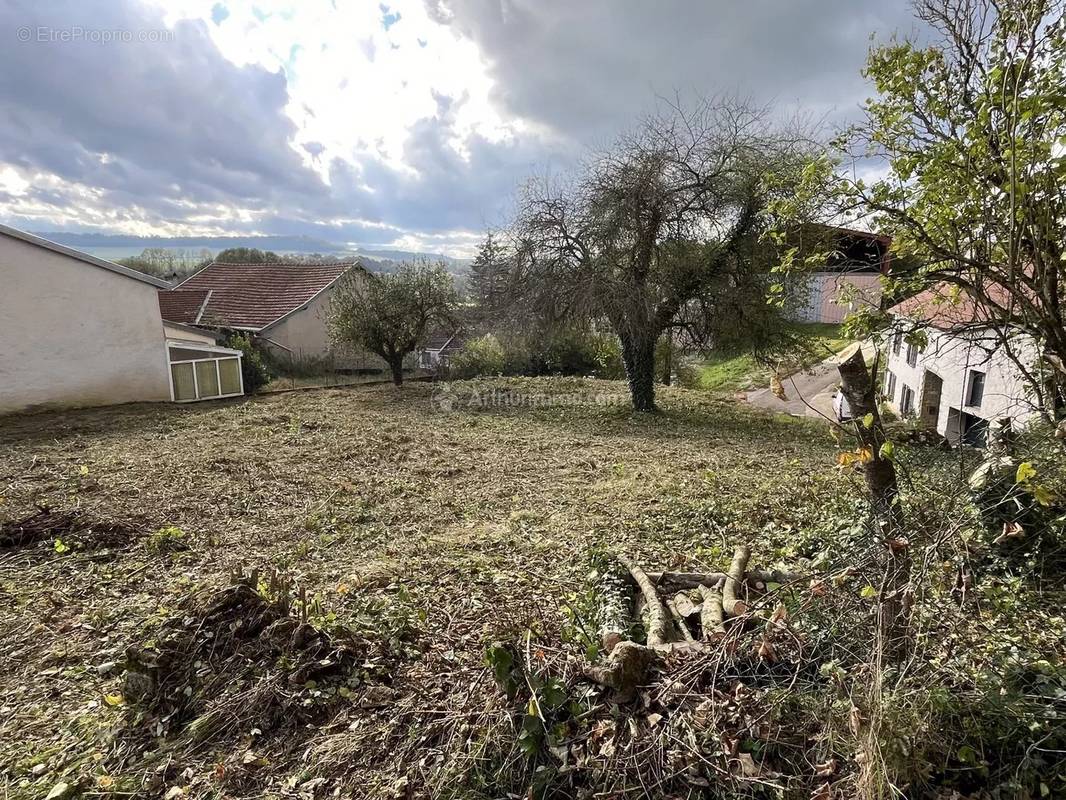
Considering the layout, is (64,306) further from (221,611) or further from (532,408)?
(221,611)

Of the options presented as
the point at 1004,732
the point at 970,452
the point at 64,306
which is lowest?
the point at 1004,732

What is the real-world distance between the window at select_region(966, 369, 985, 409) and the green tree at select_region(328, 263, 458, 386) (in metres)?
13.8

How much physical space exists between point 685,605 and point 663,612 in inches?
7.9

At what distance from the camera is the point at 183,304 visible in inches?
966

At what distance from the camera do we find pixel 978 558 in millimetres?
3080

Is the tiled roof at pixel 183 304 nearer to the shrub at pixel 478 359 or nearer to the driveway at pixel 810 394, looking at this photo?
the shrub at pixel 478 359

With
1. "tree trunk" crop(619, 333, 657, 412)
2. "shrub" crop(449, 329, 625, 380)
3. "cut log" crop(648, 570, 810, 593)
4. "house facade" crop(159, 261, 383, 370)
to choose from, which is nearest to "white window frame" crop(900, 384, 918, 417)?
"tree trunk" crop(619, 333, 657, 412)

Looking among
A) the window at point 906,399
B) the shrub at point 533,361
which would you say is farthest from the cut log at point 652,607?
the window at point 906,399

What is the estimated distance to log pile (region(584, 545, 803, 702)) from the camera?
2.20 metres

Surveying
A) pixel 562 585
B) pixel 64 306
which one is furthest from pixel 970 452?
pixel 64 306

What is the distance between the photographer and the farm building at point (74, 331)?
1113 centimetres

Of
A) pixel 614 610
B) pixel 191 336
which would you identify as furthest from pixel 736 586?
pixel 191 336

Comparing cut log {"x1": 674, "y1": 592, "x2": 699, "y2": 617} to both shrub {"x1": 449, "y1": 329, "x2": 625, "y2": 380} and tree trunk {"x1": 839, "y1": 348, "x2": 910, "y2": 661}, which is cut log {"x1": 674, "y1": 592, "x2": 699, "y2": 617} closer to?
tree trunk {"x1": 839, "y1": 348, "x2": 910, "y2": 661}

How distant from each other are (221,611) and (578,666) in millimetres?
2067
